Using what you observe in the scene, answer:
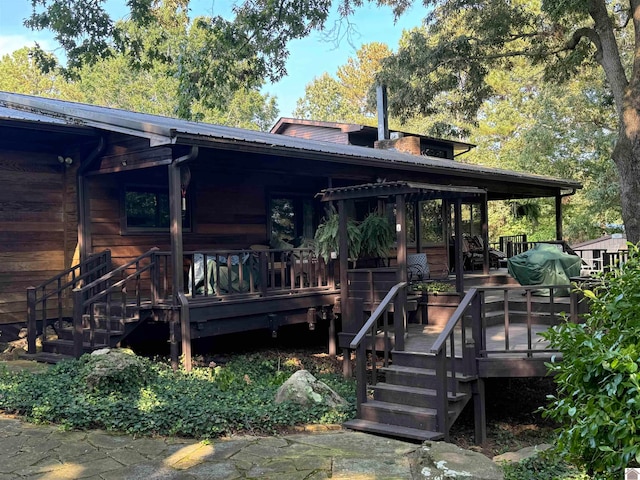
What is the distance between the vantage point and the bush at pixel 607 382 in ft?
9.23

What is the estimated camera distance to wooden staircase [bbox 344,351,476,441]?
5.96 metres

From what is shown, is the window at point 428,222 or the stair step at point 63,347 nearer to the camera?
the stair step at point 63,347

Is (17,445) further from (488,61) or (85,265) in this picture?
(488,61)

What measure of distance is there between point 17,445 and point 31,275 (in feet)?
16.0

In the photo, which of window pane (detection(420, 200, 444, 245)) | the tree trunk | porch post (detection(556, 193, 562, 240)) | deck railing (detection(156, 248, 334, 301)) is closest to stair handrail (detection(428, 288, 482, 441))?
deck railing (detection(156, 248, 334, 301))

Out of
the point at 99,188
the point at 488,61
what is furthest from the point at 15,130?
the point at 488,61

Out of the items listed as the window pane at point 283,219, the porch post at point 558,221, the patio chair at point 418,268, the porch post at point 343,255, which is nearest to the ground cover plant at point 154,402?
the porch post at point 343,255

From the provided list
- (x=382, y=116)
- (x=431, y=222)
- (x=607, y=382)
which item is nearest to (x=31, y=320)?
(x=607, y=382)

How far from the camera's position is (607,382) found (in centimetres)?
304

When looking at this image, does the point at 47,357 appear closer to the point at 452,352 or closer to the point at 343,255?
the point at 343,255

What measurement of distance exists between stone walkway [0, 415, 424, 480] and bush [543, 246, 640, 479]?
1.47m

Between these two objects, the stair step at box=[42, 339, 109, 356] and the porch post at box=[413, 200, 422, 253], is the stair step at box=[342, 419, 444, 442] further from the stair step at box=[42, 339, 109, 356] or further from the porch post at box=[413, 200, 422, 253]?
the porch post at box=[413, 200, 422, 253]

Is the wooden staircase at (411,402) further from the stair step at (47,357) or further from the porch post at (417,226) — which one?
the porch post at (417,226)

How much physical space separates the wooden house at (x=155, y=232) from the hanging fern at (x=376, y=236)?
35 cm
